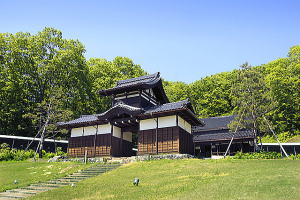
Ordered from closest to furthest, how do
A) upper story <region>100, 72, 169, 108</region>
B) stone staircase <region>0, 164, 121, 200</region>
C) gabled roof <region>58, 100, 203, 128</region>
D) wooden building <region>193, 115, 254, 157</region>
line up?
stone staircase <region>0, 164, 121, 200</region>, gabled roof <region>58, 100, 203, 128</region>, upper story <region>100, 72, 169, 108</region>, wooden building <region>193, 115, 254, 157</region>

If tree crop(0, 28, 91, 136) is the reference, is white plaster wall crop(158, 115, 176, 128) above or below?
below

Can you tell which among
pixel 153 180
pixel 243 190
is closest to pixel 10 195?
pixel 153 180

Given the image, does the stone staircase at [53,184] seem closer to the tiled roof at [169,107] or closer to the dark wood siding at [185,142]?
the tiled roof at [169,107]

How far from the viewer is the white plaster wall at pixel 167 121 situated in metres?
30.6

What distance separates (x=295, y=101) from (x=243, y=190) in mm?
44969

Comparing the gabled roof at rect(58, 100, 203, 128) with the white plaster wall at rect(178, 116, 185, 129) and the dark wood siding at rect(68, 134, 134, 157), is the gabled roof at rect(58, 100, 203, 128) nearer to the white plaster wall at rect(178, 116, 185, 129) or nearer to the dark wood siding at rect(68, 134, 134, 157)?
the white plaster wall at rect(178, 116, 185, 129)

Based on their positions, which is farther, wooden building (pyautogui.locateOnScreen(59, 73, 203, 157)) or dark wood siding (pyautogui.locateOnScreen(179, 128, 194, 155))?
wooden building (pyautogui.locateOnScreen(59, 73, 203, 157))

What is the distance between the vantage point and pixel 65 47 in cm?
5556

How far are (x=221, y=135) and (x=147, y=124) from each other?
1628 centimetres

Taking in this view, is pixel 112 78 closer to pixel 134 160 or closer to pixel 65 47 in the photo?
pixel 65 47

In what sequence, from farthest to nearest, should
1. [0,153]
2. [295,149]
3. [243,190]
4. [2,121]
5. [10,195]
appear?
[2,121], [295,149], [0,153], [10,195], [243,190]

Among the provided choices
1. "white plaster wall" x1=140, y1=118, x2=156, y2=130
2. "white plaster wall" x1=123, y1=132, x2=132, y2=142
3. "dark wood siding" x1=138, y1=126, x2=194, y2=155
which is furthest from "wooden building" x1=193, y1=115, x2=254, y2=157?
"white plaster wall" x1=140, y1=118, x2=156, y2=130

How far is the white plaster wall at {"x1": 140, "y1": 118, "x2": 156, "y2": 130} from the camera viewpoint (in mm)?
31719

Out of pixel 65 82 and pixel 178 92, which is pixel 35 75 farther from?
pixel 178 92
